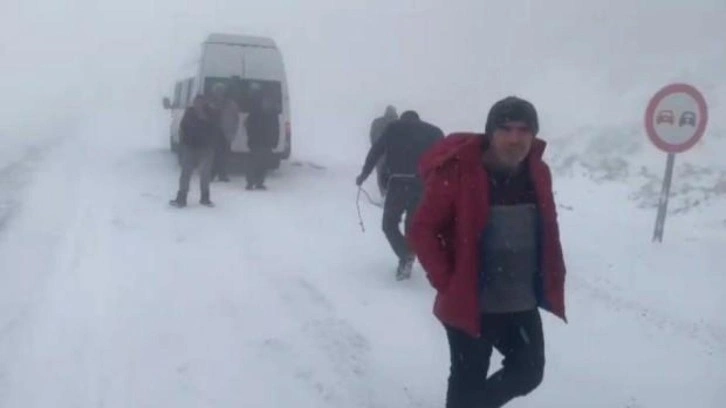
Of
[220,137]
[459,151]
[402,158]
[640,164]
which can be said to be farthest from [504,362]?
[640,164]

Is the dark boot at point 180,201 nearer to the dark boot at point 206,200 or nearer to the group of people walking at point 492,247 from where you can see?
the dark boot at point 206,200

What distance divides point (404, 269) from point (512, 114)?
495cm

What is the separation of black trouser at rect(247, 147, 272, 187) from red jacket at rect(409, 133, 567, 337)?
10982 mm

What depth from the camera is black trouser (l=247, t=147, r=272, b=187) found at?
14.9 meters

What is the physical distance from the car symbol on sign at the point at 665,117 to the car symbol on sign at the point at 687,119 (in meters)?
0.09

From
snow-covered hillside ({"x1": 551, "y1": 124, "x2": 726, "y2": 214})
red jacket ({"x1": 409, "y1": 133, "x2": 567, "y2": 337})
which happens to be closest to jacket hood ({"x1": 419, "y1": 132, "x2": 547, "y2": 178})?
red jacket ({"x1": 409, "y1": 133, "x2": 567, "y2": 337})

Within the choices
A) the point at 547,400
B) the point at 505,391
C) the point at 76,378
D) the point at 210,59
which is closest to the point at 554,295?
the point at 505,391

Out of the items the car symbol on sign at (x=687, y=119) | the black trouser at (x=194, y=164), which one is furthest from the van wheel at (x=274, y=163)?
the car symbol on sign at (x=687, y=119)

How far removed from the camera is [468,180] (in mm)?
3863

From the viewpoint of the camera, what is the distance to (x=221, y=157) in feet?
48.8

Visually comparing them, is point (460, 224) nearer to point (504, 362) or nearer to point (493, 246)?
point (493, 246)

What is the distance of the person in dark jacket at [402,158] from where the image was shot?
8.19 metres

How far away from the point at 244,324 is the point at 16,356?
1720 mm

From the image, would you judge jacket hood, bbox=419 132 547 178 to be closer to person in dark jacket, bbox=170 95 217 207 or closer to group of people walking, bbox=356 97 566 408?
group of people walking, bbox=356 97 566 408
